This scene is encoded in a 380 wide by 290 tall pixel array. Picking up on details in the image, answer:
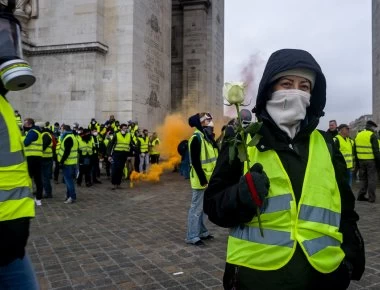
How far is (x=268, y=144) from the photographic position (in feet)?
6.93

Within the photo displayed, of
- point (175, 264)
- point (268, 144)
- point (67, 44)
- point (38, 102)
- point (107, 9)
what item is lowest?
point (175, 264)

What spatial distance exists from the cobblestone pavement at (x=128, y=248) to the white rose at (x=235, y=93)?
2949 millimetres

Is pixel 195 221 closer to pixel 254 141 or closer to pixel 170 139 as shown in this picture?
pixel 254 141

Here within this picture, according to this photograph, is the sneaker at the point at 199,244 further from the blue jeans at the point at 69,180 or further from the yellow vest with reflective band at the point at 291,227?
the blue jeans at the point at 69,180

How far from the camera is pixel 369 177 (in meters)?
10.6

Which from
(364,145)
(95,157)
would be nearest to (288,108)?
(364,145)

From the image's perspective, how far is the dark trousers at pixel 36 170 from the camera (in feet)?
32.2

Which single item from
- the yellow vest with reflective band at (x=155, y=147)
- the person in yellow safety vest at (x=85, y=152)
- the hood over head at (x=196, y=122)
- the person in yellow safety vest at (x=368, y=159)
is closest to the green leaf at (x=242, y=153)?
the hood over head at (x=196, y=122)

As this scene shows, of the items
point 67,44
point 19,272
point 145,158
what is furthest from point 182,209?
point 67,44

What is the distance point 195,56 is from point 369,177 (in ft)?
70.0

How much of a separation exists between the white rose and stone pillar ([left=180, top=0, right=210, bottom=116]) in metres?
27.5

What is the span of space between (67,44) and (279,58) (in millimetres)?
18163

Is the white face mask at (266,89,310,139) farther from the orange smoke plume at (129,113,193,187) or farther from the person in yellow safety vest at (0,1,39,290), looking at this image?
the orange smoke plume at (129,113,193,187)

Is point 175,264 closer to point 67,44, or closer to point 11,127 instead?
point 11,127
